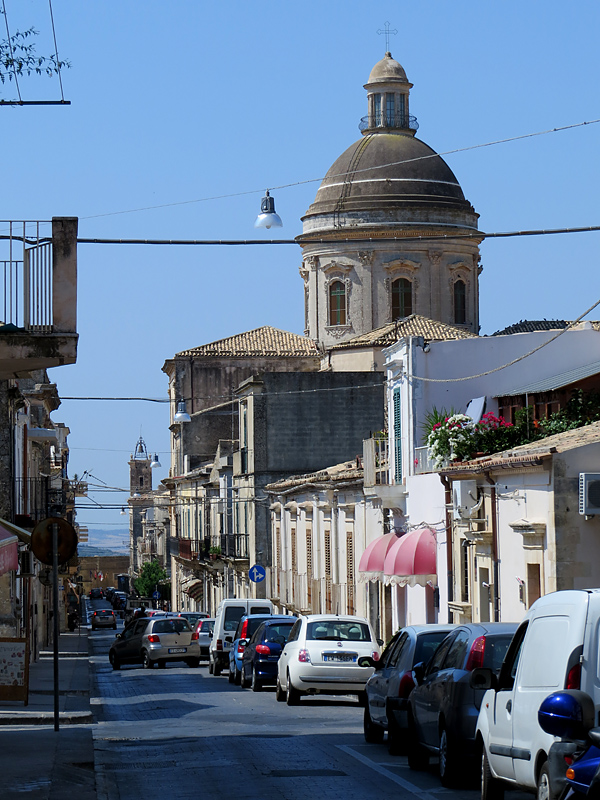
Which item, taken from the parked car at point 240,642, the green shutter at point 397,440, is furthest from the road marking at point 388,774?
the green shutter at point 397,440

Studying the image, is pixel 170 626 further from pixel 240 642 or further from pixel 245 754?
pixel 245 754

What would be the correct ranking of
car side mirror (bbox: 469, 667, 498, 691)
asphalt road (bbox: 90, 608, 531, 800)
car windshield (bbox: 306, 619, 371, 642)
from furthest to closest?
car windshield (bbox: 306, 619, 371, 642) → asphalt road (bbox: 90, 608, 531, 800) → car side mirror (bbox: 469, 667, 498, 691)

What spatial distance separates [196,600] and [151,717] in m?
55.7

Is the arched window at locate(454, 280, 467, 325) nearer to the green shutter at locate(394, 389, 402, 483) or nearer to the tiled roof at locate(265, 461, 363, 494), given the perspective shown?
the tiled roof at locate(265, 461, 363, 494)

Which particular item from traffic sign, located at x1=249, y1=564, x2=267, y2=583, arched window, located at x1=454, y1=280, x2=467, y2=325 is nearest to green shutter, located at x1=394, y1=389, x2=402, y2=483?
traffic sign, located at x1=249, y1=564, x2=267, y2=583

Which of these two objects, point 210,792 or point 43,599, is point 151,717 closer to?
point 210,792

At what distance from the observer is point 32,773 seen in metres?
13.1

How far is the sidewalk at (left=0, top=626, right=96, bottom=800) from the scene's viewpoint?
39.9 ft

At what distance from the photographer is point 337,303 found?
68.9 m

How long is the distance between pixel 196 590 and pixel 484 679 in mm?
64930

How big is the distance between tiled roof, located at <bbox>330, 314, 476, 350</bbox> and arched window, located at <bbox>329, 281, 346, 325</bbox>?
362 centimetres

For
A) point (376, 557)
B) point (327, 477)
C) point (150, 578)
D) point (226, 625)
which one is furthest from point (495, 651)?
point (150, 578)

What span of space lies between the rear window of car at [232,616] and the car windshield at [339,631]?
13.0 meters

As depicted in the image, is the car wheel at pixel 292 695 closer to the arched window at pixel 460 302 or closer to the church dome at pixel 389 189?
the church dome at pixel 389 189
